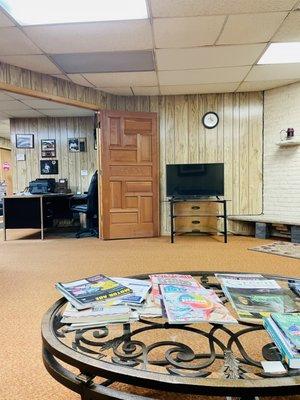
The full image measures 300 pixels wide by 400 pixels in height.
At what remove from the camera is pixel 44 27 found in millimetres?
2941

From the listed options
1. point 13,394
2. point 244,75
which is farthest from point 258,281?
point 244,75

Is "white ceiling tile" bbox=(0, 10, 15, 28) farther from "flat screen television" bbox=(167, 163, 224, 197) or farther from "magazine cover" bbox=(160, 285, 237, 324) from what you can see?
"flat screen television" bbox=(167, 163, 224, 197)

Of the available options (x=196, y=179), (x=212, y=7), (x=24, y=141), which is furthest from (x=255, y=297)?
(x=24, y=141)

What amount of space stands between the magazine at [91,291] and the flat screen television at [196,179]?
3.86 metres

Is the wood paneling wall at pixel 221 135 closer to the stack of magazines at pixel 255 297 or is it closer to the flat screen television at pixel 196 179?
the flat screen television at pixel 196 179

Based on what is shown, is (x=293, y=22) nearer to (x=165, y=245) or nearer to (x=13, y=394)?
(x=165, y=245)

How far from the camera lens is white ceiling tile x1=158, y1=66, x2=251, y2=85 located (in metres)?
4.16

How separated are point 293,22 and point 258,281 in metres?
2.74

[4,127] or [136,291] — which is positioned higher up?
[4,127]

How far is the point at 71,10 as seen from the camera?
2.69 meters

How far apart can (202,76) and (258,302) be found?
3.91 m

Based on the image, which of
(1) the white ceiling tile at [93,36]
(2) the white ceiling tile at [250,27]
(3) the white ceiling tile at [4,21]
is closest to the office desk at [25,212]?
(1) the white ceiling tile at [93,36]

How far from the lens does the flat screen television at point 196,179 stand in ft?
16.4

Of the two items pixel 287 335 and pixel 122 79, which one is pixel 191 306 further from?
pixel 122 79
